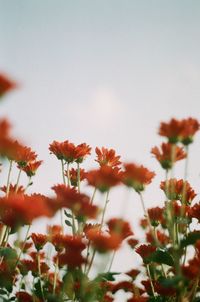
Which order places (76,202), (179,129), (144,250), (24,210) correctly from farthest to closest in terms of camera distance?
1. (144,250)
2. (179,129)
3. (76,202)
4. (24,210)

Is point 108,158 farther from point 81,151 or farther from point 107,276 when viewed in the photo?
point 107,276

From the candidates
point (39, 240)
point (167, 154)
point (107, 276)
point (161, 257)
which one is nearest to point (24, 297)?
point (39, 240)

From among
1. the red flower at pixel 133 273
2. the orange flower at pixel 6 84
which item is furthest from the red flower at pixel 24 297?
the red flower at pixel 133 273

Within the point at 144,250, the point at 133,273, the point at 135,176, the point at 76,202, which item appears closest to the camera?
the point at 76,202

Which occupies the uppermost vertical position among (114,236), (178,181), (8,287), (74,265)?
(178,181)

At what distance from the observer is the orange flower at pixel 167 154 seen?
2.84 meters

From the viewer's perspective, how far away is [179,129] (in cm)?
271

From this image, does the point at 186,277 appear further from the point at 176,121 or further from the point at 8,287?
the point at 8,287

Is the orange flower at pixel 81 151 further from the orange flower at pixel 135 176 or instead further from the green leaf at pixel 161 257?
the green leaf at pixel 161 257

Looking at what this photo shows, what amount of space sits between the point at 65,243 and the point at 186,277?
796 mm

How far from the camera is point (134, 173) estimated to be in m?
2.89

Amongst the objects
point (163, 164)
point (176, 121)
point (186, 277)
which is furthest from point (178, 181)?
point (186, 277)

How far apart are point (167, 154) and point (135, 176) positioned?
293 mm

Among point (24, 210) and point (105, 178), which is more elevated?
point (105, 178)
